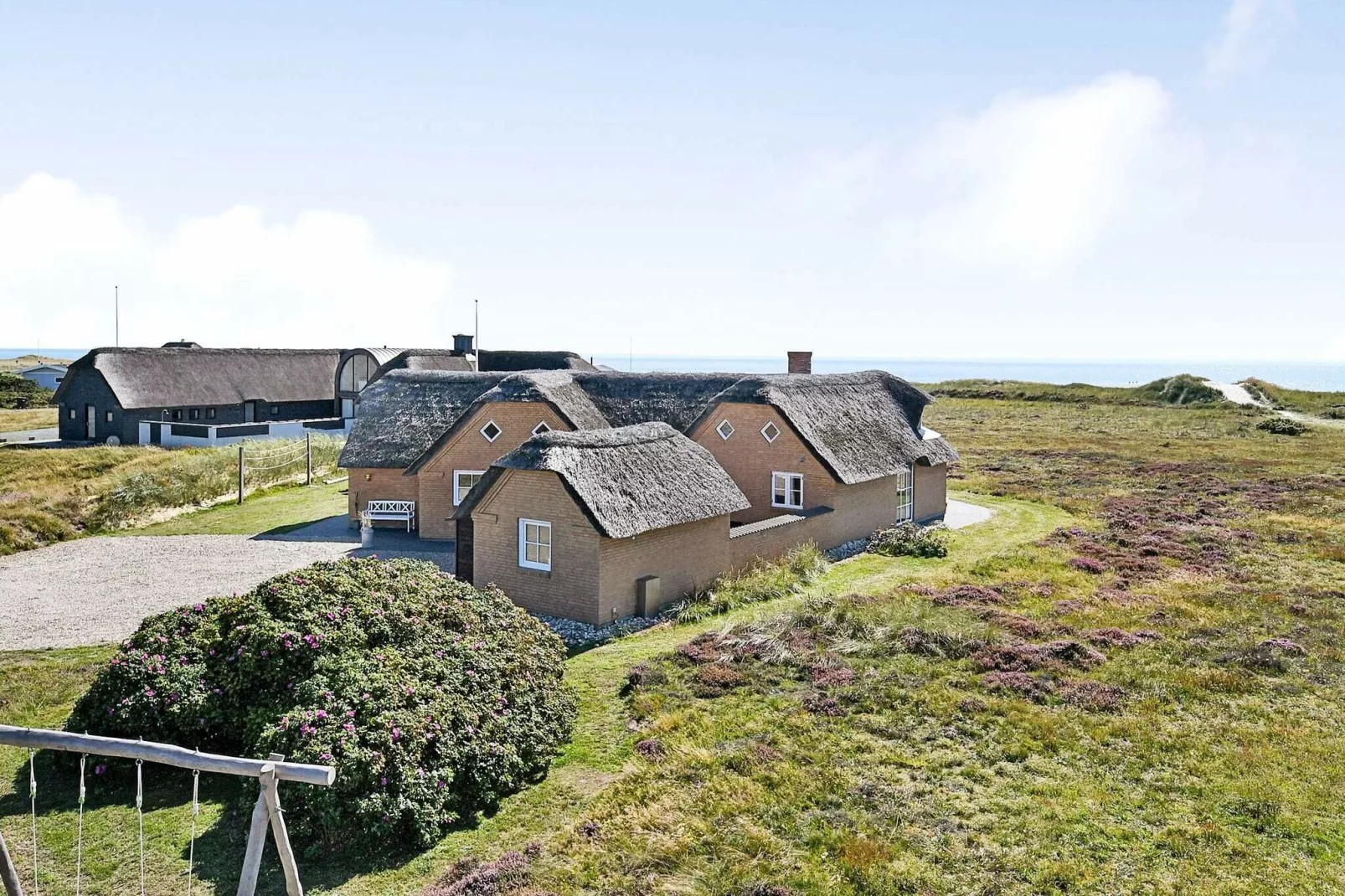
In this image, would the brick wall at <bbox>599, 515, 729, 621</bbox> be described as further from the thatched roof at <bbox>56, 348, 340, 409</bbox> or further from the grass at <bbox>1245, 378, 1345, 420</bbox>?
the grass at <bbox>1245, 378, 1345, 420</bbox>

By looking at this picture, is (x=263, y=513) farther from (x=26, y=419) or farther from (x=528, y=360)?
(x=26, y=419)

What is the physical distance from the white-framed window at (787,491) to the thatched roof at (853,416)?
4.45 feet

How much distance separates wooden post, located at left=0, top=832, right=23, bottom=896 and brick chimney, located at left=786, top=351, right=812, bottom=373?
109 ft

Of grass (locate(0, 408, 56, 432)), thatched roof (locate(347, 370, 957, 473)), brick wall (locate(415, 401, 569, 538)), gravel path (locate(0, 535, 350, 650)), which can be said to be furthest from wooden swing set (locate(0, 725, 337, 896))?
grass (locate(0, 408, 56, 432))

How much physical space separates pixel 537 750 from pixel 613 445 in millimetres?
9588

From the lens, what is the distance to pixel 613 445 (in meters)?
21.7

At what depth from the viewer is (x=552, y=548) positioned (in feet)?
68.0

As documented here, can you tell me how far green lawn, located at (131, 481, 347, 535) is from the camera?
31078mm

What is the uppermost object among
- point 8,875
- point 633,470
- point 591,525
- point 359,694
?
point 633,470

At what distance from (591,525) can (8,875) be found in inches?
503

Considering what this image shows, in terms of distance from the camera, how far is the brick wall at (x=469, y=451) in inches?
1126

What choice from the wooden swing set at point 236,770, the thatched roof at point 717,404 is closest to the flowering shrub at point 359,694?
the wooden swing set at point 236,770

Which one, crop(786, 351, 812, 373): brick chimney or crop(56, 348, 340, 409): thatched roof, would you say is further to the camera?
crop(56, 348, 340, 409): thatched roof

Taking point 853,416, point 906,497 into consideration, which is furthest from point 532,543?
point 906,497
